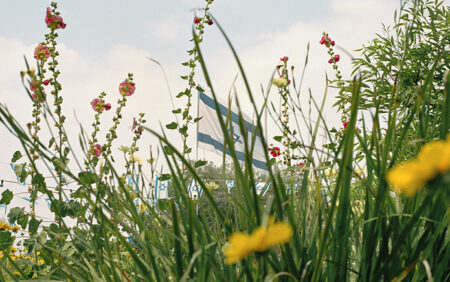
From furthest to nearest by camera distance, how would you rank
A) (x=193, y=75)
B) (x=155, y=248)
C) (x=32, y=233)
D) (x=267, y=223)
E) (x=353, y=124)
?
1. (x=193, y=75)
2. (x=32, y=233)
3. (x=155, y=248)
4. (x=353, y=124)
5. (x=267, y=223)

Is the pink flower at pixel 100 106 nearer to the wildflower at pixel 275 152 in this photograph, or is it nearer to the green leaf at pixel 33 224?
the green leaf at pixel 33 224

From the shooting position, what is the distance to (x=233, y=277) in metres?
0.77

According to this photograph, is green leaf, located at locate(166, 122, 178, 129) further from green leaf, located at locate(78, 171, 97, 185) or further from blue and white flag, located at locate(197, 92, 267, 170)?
green leaf, located at locate(78, 171, 97, 185)

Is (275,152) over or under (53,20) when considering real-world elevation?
under

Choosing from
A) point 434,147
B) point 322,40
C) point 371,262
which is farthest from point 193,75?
point 434,147

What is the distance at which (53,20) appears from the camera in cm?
226

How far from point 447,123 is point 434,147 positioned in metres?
0.41

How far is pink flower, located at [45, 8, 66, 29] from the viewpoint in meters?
2.25

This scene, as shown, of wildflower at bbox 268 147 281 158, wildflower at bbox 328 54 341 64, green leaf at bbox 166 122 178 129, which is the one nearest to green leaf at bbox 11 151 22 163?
green leaf at bbox 166 122 178 129

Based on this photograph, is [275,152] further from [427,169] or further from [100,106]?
[427,169]

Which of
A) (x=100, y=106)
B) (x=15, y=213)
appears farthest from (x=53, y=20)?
(x=15, y=213)

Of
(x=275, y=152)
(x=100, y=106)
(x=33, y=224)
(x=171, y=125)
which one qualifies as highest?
(x=100, y=106)

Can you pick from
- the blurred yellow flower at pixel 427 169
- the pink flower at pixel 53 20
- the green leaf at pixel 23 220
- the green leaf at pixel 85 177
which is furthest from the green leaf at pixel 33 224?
the blurred yellow flower at pixel 427 169

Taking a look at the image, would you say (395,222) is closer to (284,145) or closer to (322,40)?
(284,145)
